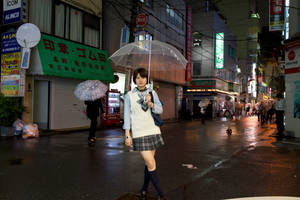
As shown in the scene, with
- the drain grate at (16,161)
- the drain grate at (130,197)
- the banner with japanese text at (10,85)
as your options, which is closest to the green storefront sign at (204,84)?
the banner with japanese text at (10,85)

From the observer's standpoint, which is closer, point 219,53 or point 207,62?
point 207,62

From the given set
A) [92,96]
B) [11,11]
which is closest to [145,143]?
[92,96]

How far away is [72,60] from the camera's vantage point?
13.5 metres

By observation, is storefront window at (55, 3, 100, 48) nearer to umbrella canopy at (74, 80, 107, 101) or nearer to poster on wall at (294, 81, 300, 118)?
umbrella canopy at (74, 80, 107, 101)

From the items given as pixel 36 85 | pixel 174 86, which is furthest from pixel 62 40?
pixel 174 86

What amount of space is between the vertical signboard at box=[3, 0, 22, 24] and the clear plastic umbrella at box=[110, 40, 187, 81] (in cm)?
815

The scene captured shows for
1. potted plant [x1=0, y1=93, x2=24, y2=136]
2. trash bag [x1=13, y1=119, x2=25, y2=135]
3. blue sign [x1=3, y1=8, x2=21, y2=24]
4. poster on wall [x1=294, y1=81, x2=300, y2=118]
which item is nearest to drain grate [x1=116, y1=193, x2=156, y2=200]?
trash bag [x1=13, y1=119, x2=25, y2=135]

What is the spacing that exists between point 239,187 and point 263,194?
450mm

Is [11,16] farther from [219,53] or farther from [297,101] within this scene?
[219,53]

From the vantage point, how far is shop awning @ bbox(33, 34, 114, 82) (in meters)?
12.0

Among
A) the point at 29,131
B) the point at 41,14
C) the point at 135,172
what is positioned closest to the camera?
the point at 135,172

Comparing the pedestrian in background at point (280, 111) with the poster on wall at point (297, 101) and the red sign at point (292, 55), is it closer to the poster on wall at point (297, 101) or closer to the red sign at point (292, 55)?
the poster on wall at point (297, 101)

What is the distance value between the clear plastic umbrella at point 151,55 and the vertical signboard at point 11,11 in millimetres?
8154

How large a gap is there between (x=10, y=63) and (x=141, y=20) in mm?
8163
